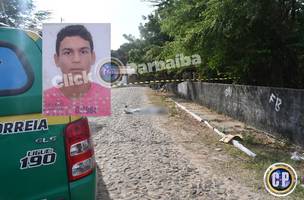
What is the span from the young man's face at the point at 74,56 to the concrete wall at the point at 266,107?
224 inches

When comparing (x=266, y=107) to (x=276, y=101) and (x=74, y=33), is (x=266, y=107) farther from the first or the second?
(x=74, y=33)

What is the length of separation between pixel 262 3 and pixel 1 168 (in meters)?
9.53

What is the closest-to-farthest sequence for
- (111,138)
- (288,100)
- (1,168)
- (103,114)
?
(1,168) → (103,114) → (288,100) → (111,138)

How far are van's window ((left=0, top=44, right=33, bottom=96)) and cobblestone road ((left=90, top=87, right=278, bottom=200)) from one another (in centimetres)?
257

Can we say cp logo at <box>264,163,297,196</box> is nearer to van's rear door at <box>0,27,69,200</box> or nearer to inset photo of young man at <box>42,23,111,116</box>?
inset photo of young man at <box>42,23,111,116</box>

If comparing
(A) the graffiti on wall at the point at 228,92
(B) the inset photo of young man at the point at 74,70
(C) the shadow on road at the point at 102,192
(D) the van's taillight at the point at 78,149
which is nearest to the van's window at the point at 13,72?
(B) the inset photo of young man at the point at 74,70

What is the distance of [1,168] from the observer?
2.62 meters

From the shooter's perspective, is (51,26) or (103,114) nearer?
(51,26)

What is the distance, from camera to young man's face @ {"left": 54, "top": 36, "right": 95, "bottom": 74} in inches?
118

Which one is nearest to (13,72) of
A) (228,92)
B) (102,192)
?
(102,192)

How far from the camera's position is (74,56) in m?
3.02

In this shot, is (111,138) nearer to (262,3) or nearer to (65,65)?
(262,3)

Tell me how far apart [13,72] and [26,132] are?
1.44 ft

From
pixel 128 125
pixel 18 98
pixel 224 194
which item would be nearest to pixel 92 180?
pixel 18 98
